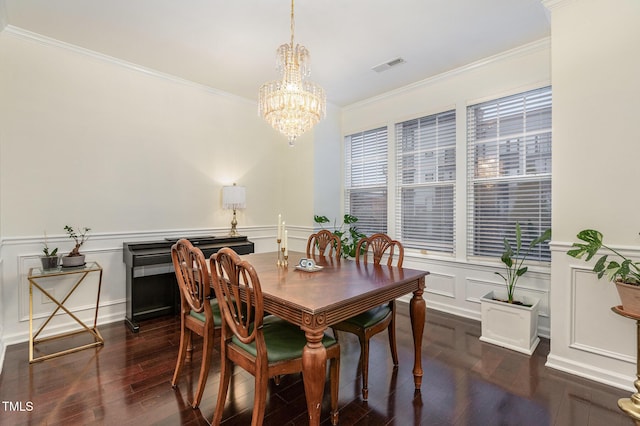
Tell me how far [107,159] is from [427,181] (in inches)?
153

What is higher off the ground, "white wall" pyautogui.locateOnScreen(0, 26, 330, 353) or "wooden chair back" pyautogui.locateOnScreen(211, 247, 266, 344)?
"white wall" pyautogui.locateOnScreen(0, 26, 330, 353)

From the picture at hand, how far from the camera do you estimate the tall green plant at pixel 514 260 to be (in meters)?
2.91

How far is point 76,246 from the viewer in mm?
3055

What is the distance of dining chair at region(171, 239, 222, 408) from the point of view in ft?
6.26

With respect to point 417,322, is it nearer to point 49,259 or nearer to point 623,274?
point 623,274

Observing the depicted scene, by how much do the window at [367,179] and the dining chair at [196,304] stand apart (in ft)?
9.53

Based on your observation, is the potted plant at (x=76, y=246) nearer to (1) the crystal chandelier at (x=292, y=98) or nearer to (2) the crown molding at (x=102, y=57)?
(2) the crown molding at (x=102, y=57)

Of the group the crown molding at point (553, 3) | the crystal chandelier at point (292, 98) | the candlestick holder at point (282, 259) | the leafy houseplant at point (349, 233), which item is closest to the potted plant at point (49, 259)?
the candlestick holder at point (282, 259)

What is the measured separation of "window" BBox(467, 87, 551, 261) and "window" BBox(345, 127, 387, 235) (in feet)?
4.08

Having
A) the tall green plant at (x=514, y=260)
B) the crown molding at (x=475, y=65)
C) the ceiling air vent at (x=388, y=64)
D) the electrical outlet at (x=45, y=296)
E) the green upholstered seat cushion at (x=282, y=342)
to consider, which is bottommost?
the electrical outlet at (x=45, y=296)

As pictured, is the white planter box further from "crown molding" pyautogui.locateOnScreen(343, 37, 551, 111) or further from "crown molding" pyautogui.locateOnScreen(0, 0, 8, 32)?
"crown molding" pyautogui.locateOnScreen(0, 0, 8, 32)

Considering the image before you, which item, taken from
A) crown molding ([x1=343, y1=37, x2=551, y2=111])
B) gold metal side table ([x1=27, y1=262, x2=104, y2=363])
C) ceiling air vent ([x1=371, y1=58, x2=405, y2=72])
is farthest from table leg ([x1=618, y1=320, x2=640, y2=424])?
gold metal side table ([x1=27, y1=262, x2=104, y2=363])

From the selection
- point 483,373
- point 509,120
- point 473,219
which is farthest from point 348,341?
point 509,120

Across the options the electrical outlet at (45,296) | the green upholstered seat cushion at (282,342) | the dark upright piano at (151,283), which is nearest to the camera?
the green upholstered seat cushion at (282,342)
